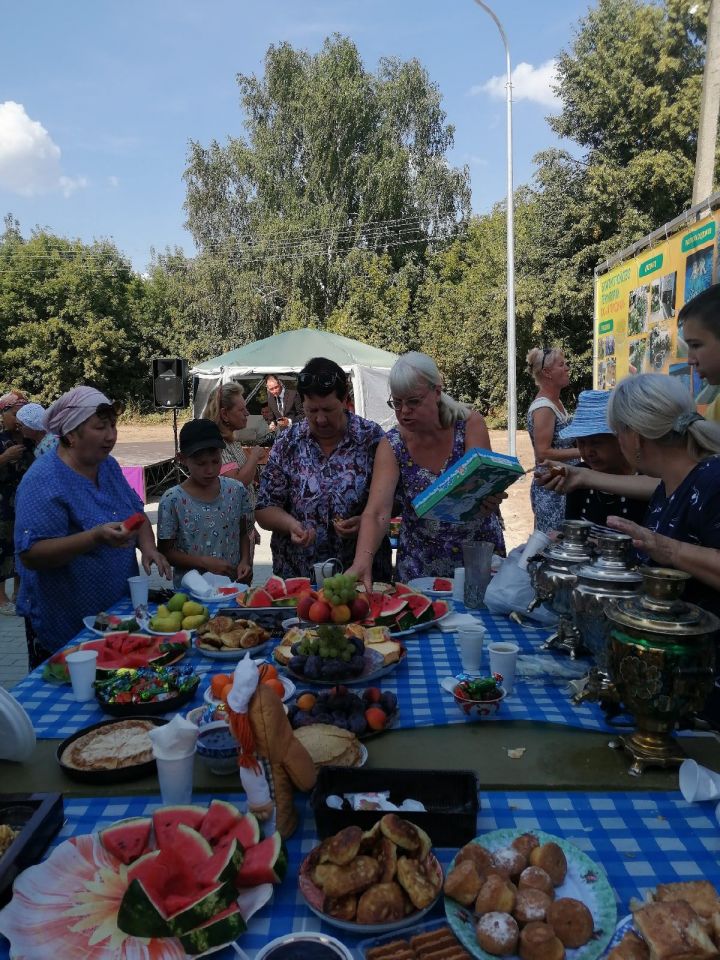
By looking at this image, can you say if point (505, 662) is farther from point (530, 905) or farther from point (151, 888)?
point (151, 888)

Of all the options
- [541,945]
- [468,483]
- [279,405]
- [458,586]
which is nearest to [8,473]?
[458,586]

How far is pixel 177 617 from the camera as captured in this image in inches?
109

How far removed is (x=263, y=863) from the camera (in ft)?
4.09

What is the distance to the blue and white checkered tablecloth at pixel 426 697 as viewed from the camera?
196 centimetres

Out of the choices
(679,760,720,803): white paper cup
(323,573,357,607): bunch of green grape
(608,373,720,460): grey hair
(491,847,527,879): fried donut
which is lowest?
(679,760,720,803): white paper cup

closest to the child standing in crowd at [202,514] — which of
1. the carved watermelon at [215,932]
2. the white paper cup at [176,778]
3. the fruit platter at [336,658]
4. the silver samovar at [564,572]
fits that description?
the fruit platter at [336,658]

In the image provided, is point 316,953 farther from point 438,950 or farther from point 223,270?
point 223,270

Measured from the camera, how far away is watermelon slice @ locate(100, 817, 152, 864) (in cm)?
130

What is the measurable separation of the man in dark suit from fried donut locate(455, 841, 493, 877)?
37.5ft

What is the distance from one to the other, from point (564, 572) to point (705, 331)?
6.27ft

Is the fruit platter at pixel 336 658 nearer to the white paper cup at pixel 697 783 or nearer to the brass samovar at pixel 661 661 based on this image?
the brass samovar at pixel 661 661

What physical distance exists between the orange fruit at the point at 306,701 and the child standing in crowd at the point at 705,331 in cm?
269

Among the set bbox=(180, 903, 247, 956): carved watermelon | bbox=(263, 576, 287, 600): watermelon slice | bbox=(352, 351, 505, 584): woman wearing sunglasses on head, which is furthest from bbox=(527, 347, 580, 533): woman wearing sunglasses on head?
bbox=(180, 903, 247, 956): carved watermelon

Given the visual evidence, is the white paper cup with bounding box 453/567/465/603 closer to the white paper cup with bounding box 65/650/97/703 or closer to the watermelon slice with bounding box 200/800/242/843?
the white paper cup with bounding box 65/650/97/703
